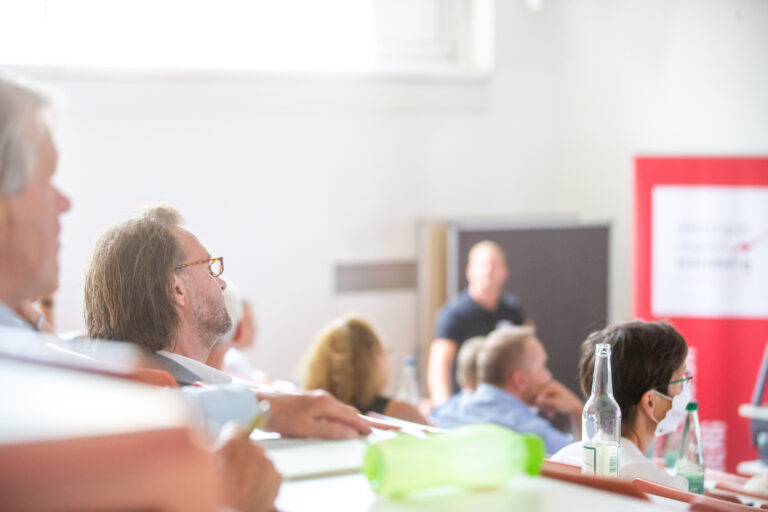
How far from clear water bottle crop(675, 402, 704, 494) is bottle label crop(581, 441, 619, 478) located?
87cm

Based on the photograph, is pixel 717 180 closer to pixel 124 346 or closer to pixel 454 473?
pixel 124 346

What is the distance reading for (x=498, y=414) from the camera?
3.21 m

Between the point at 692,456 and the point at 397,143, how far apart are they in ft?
11.5

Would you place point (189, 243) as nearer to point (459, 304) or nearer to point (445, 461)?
point (445, 461)

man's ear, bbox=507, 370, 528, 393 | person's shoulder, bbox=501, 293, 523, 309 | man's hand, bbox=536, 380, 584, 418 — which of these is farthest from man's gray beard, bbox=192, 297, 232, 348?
person's shoulder, bbox=501, 293, 523, 309

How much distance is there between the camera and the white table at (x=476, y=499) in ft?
2.96

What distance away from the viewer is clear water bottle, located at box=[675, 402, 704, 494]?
2352 millimetres

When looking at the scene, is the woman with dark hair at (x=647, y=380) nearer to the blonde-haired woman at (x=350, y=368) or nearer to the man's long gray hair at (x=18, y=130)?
the blonde-haired woman at (x=350, y=368)

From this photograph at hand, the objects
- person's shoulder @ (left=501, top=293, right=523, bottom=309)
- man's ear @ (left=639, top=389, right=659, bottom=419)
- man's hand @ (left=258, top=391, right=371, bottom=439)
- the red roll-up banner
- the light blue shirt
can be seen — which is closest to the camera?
man's hand @ (left=258, top=391, right=371, bottom=439)

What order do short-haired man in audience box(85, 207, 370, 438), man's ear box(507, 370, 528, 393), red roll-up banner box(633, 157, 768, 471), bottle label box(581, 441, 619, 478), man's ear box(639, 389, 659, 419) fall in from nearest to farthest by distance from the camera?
bottle label box(581, 441, 619, 478) < short-haired man in audience box(85, 207, 370, 438) < man's ear box(639, 389, 659, 419) < man's ear box(507, 370, 528, 393) < red roll-up banner box(633, 157, 768, 471)

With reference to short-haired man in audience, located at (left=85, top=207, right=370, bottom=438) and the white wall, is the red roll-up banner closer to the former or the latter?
the white wall

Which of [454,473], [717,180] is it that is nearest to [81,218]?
[717,180]

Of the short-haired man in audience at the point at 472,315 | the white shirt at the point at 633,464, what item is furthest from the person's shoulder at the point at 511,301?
the white shirt at the point at 633,464

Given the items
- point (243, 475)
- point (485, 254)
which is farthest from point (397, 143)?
point (243, 475)
